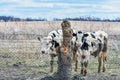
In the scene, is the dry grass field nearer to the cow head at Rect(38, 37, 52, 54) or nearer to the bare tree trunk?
the cow head at Rect(38, 37, 52, 54)

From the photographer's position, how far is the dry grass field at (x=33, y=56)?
70.1ft

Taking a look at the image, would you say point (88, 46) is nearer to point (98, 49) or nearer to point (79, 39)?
point (79, 39)

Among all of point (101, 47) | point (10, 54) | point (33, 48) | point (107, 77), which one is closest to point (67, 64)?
point (107, 77)

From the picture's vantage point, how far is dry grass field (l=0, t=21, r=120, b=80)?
70.1 feet

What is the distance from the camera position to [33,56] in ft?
93.4

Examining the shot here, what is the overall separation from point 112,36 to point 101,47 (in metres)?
20.9

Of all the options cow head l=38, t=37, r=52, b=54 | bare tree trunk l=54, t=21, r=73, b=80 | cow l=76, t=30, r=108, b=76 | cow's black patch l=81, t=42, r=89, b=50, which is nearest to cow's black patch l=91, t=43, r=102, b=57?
cow l=76, t=30, r=108, b=76

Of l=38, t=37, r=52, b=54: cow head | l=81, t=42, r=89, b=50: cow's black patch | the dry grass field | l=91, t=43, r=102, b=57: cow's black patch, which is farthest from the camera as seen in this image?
l=38, t=37, r=52, b=54: cow head

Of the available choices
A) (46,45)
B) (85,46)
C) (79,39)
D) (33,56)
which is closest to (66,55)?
(85,46)

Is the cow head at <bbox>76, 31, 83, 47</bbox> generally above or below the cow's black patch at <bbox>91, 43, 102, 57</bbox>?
above

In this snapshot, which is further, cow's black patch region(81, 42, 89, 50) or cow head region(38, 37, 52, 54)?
cow head region(38, 37, 52, 54)

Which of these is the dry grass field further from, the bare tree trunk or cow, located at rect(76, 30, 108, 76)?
the bare tree trunk

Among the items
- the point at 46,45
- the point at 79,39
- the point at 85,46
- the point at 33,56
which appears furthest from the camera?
the point at 33,56

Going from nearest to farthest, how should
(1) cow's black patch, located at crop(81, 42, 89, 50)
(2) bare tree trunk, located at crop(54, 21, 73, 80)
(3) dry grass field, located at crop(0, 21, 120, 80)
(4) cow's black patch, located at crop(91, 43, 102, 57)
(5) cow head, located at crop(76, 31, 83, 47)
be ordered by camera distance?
(2) bare tree trunk, located at crop(54, 21, 73, 80), (3) dry grass field, located at crop(0, 21, 120, 80), (1) cow's black patch, located at crop(81, 42, 89, 50), (5) cow head, located at crop(76, 31, 83, 47), (4) cow's black patch, located at crop(91, 43, 102, 57)
